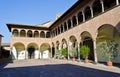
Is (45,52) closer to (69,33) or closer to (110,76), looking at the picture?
(69,33)

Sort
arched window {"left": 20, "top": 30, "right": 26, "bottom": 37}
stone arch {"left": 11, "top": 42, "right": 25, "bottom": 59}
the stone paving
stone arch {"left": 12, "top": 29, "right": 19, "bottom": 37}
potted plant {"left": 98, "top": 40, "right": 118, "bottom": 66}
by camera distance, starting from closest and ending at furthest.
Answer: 1. the stone paving
2. potted plant {"left": 98, "top": 40, "right": 118, "bottom": 66}
3. stone arch {"left": 11, "top": 42, "right": 25, "bottom": 59}
4. stone arch {"left": 12, "top": 29, "right": 19, "bottom": 37}
5. arched window {"left": 20, "top": 30, "right": 26, "bottom": 37}

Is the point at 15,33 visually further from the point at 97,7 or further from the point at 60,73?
the point at 60,73

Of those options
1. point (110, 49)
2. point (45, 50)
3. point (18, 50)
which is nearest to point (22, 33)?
point (18, 50)

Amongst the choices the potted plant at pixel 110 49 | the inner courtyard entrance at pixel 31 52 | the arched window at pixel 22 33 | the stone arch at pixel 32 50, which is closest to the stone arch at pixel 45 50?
the stone arch at pixel 32 50

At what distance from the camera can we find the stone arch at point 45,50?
3078cm

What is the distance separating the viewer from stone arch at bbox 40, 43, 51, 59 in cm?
3078

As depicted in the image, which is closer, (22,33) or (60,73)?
(60,73)

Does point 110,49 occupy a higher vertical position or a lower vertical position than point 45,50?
higher

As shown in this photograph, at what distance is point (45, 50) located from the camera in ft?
102

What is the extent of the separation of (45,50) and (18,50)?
5.71 meters

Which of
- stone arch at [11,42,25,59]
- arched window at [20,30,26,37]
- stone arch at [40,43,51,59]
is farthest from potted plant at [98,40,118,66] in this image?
arched window at [20,30,26,37]

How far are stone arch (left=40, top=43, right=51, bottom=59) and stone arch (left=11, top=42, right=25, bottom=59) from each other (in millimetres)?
3981

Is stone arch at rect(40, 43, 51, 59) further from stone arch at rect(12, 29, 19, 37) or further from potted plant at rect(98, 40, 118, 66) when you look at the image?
potted plant at rect(98, 40, 118, 66)

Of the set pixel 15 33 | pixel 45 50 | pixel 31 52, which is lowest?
pixel 31 52
